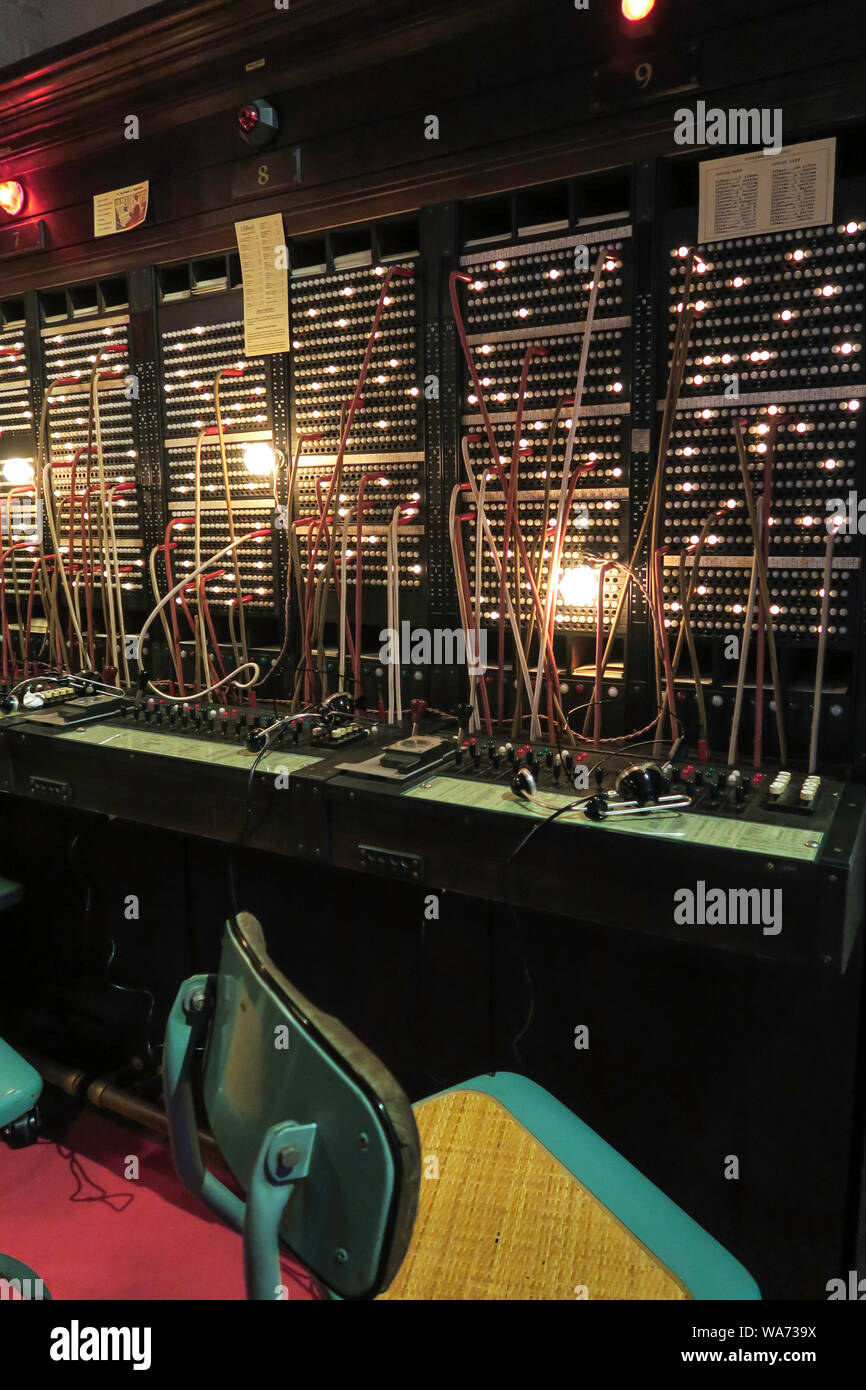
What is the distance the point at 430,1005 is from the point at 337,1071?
135cm

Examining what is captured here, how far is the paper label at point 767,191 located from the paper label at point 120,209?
5.20 feet

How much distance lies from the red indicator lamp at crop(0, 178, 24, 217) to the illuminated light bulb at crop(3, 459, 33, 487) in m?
0.76

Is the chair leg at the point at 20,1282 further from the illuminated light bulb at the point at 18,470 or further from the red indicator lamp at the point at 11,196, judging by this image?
the red indicator lamp at the point at 11,196

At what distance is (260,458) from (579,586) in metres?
0.94

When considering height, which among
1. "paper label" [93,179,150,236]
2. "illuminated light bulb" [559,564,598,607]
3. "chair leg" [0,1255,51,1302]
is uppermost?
"paper label" [93,179,150,236]

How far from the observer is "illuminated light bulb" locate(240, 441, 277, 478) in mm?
2336

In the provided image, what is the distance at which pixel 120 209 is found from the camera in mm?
2545

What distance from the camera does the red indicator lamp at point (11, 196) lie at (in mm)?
2775

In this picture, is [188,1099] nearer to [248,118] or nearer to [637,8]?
[637,8]

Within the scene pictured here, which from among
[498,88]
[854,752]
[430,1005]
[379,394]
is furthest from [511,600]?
[498,88]

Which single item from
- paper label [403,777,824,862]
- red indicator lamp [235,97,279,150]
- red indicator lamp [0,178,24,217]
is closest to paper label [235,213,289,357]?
red indicator lamp [235,97,279,150]

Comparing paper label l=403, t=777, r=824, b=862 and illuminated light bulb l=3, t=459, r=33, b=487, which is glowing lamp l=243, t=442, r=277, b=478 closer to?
illuminated light bulb l=3, t=459, r=33, b=487

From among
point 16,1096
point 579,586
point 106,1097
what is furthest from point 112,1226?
point 579,586
